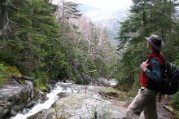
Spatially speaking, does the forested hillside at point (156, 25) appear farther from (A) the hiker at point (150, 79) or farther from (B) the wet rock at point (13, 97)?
(A) the hiker at point (150, 79)

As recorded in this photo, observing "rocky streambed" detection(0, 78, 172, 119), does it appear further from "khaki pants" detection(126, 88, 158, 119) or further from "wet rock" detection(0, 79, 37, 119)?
"khaki pants" detection(126, 88, 158, 119)

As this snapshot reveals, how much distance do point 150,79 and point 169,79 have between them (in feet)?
1.16

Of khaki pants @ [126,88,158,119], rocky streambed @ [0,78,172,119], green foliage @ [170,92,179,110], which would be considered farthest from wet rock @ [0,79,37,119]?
green foliage @ [170,92,179,110]

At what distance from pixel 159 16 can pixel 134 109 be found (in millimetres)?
14446

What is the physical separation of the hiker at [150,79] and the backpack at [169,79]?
13cm

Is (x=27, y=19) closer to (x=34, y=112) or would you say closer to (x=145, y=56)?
(x=34, y=112)

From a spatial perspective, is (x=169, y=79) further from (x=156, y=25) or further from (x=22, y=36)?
(x=156, y=25)

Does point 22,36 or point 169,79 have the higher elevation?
point 22,36

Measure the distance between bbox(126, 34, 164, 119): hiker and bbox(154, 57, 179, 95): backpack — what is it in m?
0.13

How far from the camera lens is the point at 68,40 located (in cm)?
3183

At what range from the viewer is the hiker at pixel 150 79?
5.11m

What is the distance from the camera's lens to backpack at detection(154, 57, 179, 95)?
16.8ft

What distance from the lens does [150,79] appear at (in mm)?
5281

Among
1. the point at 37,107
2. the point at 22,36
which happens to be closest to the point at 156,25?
the point at 22,36
